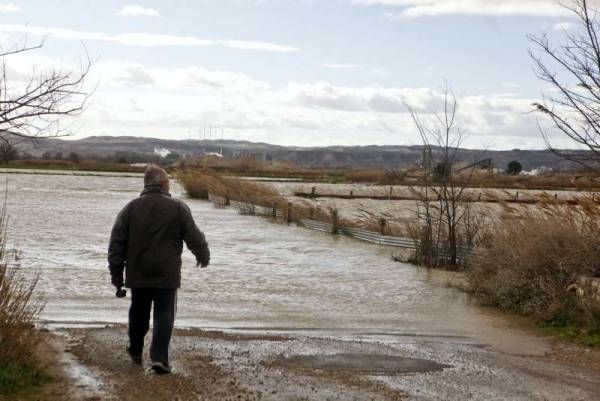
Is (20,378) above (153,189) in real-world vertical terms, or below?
below

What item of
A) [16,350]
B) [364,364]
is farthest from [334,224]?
[16,350]

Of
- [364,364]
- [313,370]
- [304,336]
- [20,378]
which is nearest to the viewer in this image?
[20,378]

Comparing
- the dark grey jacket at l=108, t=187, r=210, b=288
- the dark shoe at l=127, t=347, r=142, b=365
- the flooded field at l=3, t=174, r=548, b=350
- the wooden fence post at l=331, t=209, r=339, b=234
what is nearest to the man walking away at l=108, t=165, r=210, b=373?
the dark grey jacket at l=108, t=187, r=210, b=288

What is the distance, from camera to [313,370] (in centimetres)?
956

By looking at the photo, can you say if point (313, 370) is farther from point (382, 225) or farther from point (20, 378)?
point (382, 225)

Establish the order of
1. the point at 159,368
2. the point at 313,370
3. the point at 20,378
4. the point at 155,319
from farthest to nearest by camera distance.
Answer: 1. the point at 313,370
2. the point at 155,319
3. the point at 159,368
4. the point at 20,378

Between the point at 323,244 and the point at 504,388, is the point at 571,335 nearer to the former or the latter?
the point at 504,388

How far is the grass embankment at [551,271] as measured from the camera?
12.9 metres

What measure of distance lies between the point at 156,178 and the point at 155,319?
4.37ft

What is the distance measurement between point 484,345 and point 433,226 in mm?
12267

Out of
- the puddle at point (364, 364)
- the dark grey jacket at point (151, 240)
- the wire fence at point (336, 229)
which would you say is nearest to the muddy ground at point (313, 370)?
the puddle at point (364, 364)

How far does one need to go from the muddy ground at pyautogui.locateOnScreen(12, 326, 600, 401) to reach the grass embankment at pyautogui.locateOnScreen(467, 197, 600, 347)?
4.37 ft

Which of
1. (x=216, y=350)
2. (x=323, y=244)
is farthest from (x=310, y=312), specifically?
(x=323, y=244)

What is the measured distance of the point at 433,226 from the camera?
78.5 feet
